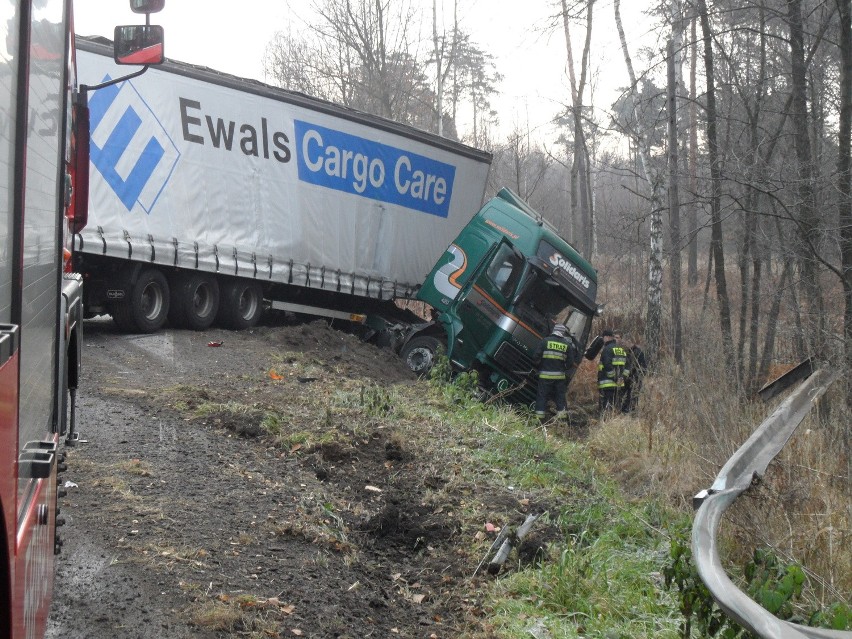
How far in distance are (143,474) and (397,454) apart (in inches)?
89.1

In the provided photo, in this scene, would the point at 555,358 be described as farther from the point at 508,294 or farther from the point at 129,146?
the point at 129,146

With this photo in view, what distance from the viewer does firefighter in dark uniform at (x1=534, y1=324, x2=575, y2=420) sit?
43.7 ft

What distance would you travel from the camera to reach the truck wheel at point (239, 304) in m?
13.9

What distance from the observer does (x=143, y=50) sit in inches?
185

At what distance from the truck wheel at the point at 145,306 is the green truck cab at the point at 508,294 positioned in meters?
4.46

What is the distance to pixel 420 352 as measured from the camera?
14945 mm

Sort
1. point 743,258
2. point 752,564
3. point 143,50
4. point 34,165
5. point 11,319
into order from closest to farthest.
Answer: point 11,319
point 34,165
point 752,564
point 143,50
point 743,258

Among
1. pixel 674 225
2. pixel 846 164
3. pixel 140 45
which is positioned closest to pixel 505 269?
pixel 674 225

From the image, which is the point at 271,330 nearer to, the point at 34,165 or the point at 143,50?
the point at 143,50

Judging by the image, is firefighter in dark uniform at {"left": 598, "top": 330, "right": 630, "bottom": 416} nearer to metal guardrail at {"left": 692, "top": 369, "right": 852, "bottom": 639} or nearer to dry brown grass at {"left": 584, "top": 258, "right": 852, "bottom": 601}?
dry brown grass at {"left": 584, "top": 258, "right": 852, "bottom": 601}

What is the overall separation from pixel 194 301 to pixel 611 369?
21.0 ft

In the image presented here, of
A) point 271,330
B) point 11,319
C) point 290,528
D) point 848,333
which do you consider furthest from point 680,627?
point 271,330

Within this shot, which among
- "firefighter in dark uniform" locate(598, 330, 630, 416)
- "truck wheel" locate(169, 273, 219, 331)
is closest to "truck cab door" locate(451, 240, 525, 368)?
"firefighter in dark uniform" locate(598, 330, 630, 416)

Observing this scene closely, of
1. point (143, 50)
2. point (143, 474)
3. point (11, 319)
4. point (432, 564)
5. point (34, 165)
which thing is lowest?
point (432, 564)
